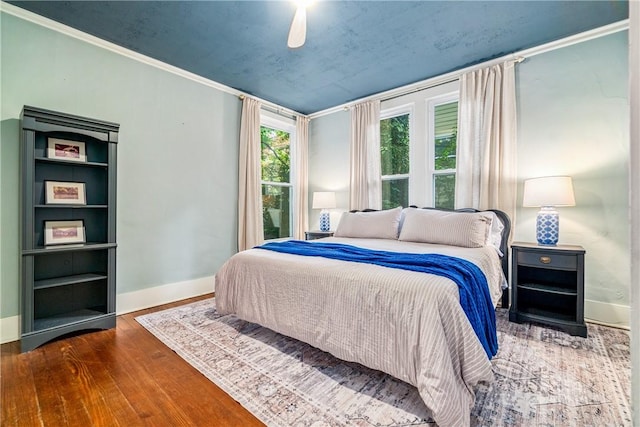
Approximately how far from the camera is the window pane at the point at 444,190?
363cm

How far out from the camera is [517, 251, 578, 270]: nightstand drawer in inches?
96.8

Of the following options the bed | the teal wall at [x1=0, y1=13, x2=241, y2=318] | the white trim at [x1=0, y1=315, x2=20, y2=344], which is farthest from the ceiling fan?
the white trim at [x1=0, y1=315, x2=20, y2=344]

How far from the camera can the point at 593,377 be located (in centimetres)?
184

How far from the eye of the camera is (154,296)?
10.6ft

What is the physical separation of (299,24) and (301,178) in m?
2.85

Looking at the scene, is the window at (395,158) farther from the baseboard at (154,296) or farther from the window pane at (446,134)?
the baseboard at (154,296)

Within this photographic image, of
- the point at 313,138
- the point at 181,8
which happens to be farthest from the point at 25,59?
the point at 313,138

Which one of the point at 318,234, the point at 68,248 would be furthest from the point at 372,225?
the point at 68,248

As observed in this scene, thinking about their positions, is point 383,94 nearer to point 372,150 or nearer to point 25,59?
point 372,150

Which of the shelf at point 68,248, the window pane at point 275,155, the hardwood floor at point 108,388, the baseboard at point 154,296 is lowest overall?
the hardwood floor at point 108,388

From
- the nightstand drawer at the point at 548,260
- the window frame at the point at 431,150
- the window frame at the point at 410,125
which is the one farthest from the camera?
the window frame at the point at 410,125

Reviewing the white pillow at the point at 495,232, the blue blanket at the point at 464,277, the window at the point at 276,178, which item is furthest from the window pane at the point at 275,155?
the white pillow at the point at 495,232

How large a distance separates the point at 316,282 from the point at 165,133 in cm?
257

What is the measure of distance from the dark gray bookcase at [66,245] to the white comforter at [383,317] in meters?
1.40
